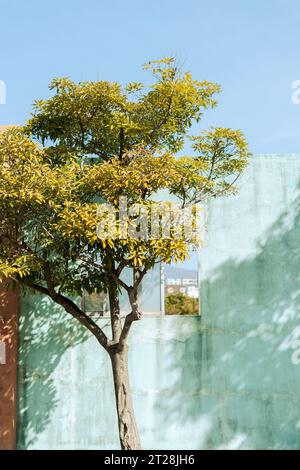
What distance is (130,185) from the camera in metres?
8.89

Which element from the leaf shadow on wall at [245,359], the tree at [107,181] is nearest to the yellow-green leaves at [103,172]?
the tree at [107,181]

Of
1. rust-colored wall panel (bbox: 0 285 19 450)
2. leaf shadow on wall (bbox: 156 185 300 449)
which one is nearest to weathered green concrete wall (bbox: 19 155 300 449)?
leaf shadow on wall (bbox: 156 185 300 449)

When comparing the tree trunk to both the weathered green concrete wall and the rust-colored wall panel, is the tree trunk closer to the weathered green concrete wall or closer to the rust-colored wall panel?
the weathered green concrete wall

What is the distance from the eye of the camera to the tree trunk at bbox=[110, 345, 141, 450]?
975 cm

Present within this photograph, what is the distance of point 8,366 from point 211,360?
3.32 meters

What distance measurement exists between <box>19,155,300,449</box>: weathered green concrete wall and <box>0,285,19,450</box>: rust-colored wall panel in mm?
167

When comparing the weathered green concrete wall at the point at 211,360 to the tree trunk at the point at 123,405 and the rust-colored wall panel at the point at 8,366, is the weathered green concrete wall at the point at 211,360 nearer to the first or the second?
the rust-colored wall panel at the point at 8,366

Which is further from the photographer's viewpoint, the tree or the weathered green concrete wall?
the weathered green concrete wall

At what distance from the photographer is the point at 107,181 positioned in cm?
A: 893

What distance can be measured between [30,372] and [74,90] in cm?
471

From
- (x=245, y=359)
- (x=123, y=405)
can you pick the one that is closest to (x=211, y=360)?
(x=245, y=359)

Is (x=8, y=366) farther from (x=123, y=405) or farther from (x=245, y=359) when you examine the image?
(x=245, y=359)

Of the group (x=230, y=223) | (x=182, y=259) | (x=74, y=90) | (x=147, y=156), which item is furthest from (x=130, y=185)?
(x=230, y=223)
